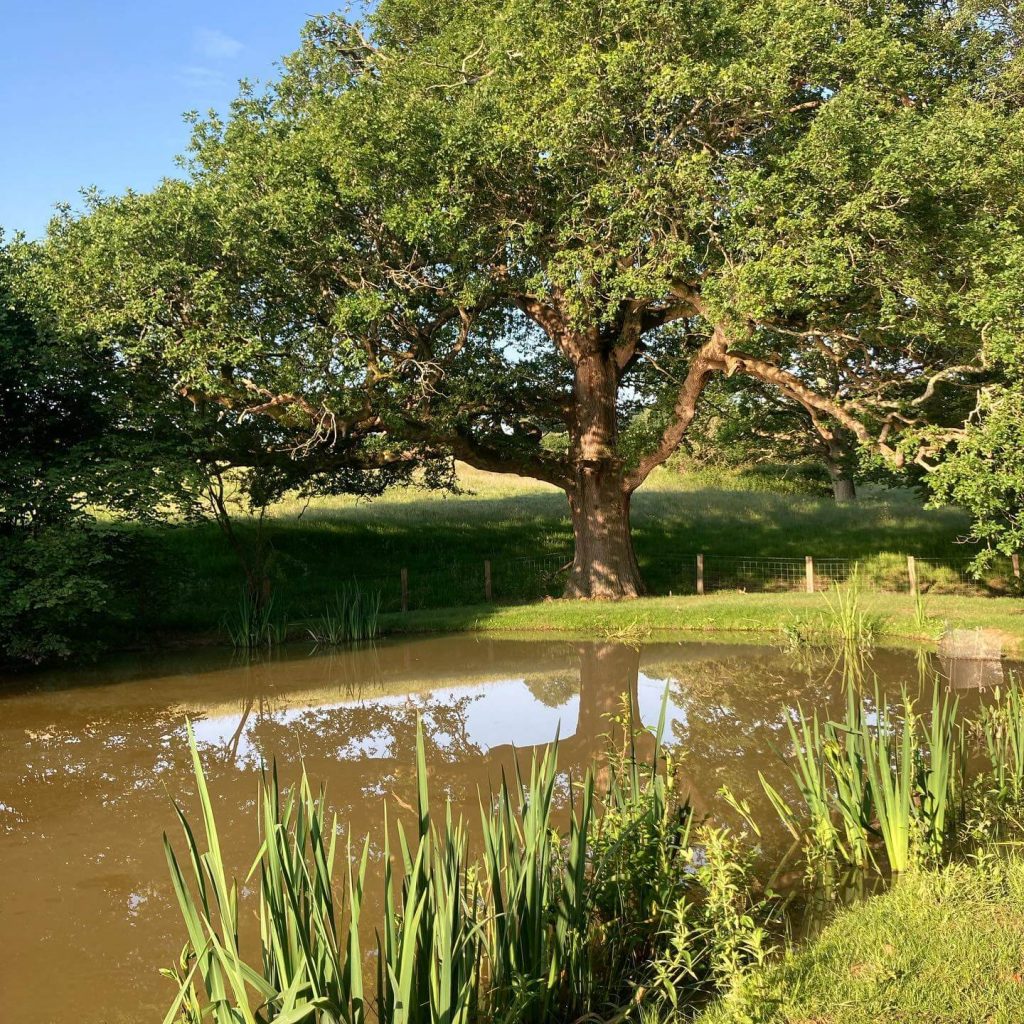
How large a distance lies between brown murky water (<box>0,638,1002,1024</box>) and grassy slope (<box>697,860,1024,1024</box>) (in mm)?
1985

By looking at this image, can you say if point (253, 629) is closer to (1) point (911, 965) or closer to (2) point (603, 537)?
(2) point (603, 537)

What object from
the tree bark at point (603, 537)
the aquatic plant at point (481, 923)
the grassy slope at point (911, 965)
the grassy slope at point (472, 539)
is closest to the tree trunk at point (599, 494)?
the tree bark at point (603, 537)

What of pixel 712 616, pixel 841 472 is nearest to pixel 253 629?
pixel 712 616

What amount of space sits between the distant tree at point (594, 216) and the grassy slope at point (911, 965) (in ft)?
32.2

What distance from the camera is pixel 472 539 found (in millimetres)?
26734

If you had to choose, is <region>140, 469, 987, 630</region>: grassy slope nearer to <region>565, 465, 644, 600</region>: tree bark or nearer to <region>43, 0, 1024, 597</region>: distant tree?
<region>565, 465, 644, 600</region>: tree bark

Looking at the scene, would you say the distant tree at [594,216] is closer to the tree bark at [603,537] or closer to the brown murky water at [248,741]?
the tree bark at [603,537]

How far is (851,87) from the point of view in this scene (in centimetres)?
1379

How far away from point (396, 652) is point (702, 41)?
11.5 meters

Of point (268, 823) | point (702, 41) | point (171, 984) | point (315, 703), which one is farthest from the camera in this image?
point (702, 41)

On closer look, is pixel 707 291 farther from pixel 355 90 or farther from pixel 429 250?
pixel 355 90

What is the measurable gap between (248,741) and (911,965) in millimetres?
8424

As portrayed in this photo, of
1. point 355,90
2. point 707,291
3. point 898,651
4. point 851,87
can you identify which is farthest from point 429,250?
point 898,651

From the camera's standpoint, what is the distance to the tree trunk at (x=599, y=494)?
781 inches
